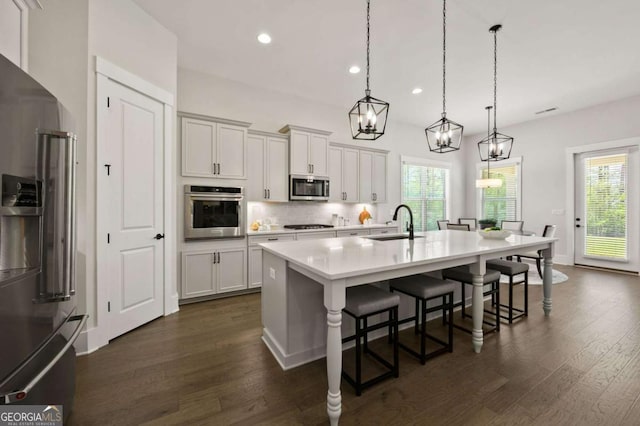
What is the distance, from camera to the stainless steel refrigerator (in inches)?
39.0

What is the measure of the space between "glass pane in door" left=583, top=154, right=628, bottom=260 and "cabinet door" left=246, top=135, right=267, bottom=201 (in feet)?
21.1

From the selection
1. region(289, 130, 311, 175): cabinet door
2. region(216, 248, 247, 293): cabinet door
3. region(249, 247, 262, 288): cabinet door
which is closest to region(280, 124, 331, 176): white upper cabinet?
region(289, 130, 311, 175): cabinet door

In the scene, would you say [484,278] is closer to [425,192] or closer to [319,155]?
[319,155]

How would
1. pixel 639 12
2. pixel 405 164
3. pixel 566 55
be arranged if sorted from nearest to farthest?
pixel 639 12 < pixel 566 55 < pixel 405 164

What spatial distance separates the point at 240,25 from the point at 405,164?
466 cm

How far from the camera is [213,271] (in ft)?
11.6

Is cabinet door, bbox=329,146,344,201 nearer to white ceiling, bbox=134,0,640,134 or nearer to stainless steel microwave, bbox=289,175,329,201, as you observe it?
stainless steel microwave, bbox=289,175,329,201

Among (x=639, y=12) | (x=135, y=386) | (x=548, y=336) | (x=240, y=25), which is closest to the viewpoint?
(x=135, y=386)

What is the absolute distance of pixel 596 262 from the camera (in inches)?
208

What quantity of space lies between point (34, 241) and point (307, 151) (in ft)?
12.2

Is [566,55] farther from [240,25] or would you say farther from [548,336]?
[240,25]

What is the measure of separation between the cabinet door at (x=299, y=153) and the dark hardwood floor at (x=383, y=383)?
2.55 m

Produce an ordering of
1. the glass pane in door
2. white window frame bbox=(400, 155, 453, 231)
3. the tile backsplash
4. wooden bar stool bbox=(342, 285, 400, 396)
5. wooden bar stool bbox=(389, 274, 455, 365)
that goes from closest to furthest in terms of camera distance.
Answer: wooden bar stool bbox=(342, 285, 400, 396) → wooden bar stool bbox=(389, 274, 455, 365) → the tile backsplash → the glass pane in door → white window frame bbox=(400, 155, 453, 231)

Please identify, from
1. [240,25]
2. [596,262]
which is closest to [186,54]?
[240,25]
